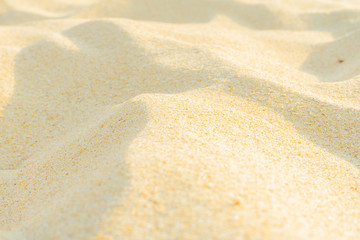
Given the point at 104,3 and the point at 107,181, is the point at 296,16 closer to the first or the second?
the point at 104,3

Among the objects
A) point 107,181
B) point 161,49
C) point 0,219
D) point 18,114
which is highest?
point 161,49

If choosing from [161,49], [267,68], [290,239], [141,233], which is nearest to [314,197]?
[290,239]

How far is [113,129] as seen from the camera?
5.30ft

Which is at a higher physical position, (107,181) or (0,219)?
(107,181)

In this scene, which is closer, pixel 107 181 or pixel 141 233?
pixel 141 233

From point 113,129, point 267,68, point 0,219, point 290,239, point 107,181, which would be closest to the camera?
point 290,239

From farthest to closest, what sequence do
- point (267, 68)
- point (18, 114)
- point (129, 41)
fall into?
point (129, 41) < point (267, 68) < point (18, 114)

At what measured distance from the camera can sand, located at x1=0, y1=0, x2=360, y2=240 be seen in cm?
106

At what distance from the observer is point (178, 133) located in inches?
56.5

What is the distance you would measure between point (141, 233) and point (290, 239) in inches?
16.7

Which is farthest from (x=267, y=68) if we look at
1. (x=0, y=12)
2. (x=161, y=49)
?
(x=0, y=12)

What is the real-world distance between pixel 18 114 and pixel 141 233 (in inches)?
58.1

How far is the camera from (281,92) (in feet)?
6.31

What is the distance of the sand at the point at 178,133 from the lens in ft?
3.47
